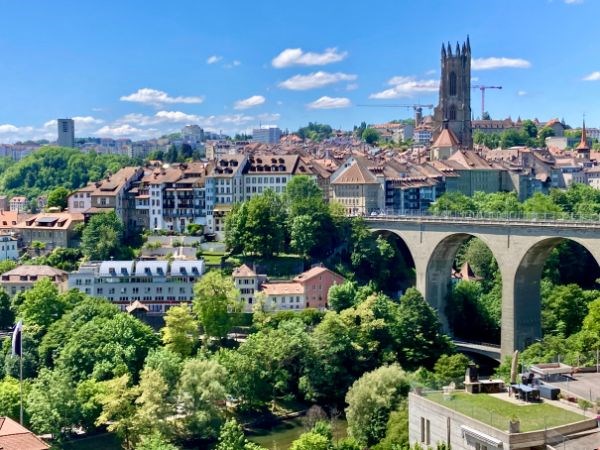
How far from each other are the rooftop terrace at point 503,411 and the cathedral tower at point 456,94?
112286 mm

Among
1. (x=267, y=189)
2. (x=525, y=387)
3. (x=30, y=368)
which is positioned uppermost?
(x=267, y=189)

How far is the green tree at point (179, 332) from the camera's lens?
62406mm

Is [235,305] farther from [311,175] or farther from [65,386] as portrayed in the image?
[311,175]

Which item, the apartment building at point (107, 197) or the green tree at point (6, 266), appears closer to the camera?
the green tree at point (6, 266)

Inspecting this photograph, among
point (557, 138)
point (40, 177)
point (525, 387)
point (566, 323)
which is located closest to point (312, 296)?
point (566, 323)

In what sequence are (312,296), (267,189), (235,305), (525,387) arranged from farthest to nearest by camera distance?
(267,189)
(312,296)
(235,305)
(525,387)

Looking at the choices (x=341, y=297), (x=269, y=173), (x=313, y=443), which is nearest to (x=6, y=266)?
(x=269, y=173)

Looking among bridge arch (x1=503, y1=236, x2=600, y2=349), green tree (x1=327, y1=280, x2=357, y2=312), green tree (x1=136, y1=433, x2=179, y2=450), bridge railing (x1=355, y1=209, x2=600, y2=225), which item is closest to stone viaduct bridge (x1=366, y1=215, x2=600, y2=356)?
bridge arch (x1=503, y1=236, x2=600, y2=349)

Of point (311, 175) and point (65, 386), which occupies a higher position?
point (311, 175)

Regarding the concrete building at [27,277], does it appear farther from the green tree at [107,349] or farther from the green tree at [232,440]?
the green tree at [232,440]

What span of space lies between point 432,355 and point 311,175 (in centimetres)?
3574

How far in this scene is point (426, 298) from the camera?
242 ft

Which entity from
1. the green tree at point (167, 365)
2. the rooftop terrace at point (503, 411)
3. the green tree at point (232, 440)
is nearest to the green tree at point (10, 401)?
the green tree at point (167, 365)

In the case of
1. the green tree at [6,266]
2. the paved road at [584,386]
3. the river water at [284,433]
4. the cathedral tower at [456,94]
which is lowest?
the river water at [284,433]
